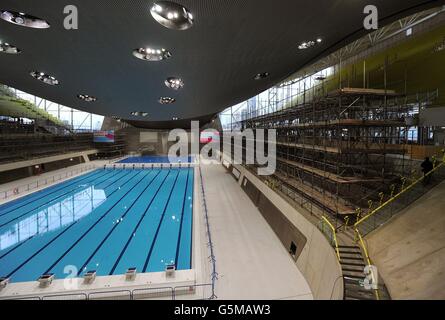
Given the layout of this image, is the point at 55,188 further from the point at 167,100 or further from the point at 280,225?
the point at 280,225

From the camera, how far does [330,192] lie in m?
7.46

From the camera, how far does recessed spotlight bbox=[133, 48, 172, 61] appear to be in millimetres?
5891

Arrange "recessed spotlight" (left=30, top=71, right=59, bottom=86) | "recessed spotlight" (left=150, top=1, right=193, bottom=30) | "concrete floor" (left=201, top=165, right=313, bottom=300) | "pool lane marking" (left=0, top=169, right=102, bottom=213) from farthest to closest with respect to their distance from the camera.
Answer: "pool lane marking" (left=0, top=169, right=102, bottom=213), "recessed spotlight" (left=30, top=71, right=59, bottom=86), "concrete floor" (left=201, top=165, right=313, bottom=300), "recessed spotlight" (left=150, top=1, right=193, bottom=30)

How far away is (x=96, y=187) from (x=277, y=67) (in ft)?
40.5

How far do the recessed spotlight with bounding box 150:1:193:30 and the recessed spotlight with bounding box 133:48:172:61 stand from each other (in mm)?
1670

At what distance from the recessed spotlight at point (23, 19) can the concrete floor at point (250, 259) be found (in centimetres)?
580

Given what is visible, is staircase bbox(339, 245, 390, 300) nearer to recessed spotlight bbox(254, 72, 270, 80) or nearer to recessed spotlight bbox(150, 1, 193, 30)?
recessed spotlight bbox(150, 1, 193, 30)

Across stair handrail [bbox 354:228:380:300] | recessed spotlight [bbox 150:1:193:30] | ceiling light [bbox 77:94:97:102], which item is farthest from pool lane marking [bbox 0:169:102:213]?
stair handrail [bbox 354:228:380:300]

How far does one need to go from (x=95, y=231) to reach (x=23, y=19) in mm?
6262

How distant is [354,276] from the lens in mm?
3873

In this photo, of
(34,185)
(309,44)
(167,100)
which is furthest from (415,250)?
(34,185)

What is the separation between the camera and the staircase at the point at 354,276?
11.7 ft
